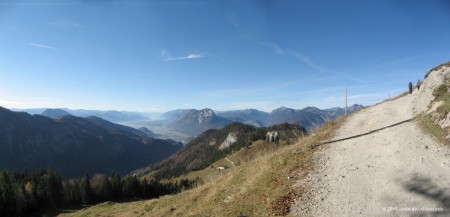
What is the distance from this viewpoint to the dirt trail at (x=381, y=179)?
441 inches

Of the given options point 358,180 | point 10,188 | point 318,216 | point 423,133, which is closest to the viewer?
point 318,216

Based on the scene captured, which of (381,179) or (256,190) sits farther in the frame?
(256,190)

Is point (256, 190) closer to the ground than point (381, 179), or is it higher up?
closer to the ground

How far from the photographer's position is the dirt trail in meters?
11.2

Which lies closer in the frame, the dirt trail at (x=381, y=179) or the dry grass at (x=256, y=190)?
the dirt trail at (x=381, y=179)

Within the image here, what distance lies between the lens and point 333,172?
14859 mm

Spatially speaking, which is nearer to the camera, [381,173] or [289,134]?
[381,173]

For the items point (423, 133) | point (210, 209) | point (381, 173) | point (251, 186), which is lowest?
point (210, 209)

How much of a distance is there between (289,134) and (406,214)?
54.9 ft

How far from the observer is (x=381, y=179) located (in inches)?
528

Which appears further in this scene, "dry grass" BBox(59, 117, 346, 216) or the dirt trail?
"dry grass" BBox(59, 117, 346, 216)

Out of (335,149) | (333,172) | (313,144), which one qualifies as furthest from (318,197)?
(313,144)

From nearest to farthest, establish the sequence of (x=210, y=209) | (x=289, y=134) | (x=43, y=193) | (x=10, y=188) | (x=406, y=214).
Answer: (x=406, y=214) → (x=210, y=209) → (x=289, y=134) → (x=10, y=188) → (x=43, y=193)

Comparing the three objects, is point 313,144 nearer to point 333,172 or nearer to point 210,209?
point 333,172
